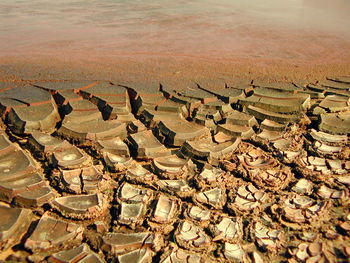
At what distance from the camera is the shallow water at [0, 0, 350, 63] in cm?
527

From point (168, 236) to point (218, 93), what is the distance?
2008 millimetres

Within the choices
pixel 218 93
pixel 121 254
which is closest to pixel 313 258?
pixel 121 254

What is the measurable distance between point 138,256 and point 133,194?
1.61 ft

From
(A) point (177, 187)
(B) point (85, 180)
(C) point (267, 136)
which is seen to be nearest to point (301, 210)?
(A) point (177, 187)

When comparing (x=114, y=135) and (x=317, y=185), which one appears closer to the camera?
(x=317, y=185)

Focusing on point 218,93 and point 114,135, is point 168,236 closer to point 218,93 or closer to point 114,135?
A: point 114,135

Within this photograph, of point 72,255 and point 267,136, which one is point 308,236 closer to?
point 267,136

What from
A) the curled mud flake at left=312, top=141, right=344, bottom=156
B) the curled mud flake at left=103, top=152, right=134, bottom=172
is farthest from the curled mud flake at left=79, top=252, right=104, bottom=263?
the curled mud flake at left=312, top=141, right=344, bottom=156

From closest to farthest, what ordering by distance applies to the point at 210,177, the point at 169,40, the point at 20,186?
1. the point at 20,186
2. the point at 210,177
3. the point at 169,40

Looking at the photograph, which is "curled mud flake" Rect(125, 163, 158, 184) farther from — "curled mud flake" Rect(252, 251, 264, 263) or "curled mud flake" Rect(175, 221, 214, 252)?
"curled mud flake" Rect(252, 251, 264, 263)

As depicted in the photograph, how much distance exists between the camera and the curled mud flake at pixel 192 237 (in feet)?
6.13

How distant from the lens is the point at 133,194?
2.21 meters

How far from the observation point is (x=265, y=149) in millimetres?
2783

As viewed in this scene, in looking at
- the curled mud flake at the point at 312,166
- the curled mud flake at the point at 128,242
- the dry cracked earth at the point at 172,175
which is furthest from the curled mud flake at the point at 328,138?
the curled mud flake at the point at 128,242
